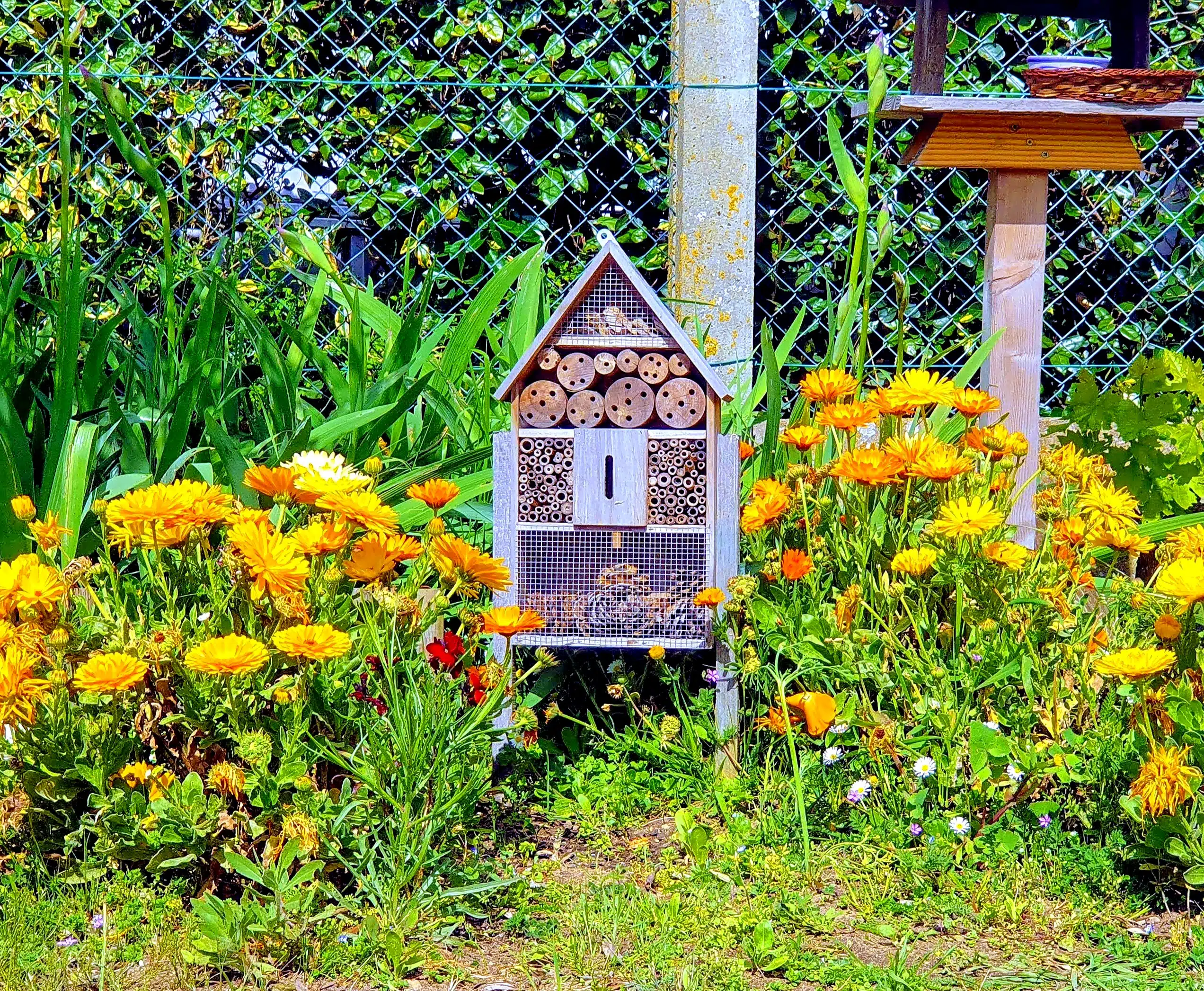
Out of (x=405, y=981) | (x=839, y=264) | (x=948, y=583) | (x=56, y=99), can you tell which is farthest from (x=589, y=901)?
(x=56, y=99)

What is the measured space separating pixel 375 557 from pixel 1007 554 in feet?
3.27

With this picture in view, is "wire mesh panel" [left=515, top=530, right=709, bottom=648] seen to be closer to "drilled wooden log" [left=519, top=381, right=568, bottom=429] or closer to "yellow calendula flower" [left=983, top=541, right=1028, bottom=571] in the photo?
"drilled wooden log" [left=519, top=381, right=568, bottom=429]

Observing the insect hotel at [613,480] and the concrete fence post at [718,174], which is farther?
the concrete fence post at [718,174]

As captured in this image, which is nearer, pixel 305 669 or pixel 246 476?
pixel 305 669

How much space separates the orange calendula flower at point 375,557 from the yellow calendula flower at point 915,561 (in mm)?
796

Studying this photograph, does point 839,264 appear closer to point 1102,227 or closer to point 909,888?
point 1102,227

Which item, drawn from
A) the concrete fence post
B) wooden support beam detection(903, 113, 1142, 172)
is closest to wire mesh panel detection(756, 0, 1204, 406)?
the concrete fence post

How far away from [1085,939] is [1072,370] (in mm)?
2644

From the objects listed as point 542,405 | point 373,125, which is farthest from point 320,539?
point 373,125

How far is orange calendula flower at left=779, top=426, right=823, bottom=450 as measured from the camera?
2273 millimetres

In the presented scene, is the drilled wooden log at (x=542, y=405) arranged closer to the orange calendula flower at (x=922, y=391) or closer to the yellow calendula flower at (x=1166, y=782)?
the orange calendula flower at (x=922, y=391)

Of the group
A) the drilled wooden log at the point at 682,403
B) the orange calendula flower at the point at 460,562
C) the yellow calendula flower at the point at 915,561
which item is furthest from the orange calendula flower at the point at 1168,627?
the orange calendula flower at the point at 460,562

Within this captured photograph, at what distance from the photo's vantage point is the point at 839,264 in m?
4.07

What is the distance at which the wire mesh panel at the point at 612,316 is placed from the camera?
2.24m
